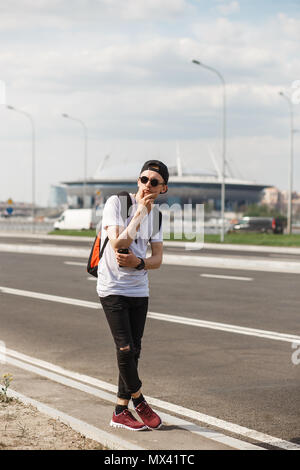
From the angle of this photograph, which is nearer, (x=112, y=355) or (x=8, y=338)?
(x=112, y=355)

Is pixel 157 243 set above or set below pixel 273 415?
above

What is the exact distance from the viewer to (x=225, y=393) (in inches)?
235

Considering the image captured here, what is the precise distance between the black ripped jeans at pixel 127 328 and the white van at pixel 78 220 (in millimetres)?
50893

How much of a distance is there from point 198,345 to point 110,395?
256cm

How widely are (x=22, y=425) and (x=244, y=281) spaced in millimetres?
12179

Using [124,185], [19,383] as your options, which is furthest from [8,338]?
[124,185]

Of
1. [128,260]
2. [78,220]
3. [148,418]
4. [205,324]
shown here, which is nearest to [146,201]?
[128,260]

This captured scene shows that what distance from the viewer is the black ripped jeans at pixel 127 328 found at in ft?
15.0

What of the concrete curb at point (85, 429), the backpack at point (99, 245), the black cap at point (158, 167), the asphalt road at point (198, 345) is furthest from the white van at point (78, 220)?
the black cap at point (158, 167)

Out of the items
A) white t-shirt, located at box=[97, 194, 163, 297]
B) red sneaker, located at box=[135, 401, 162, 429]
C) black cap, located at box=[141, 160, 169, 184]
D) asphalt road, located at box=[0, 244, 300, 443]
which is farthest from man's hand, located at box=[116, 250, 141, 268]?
asphalt road, located at box=[0, 244, 300, 443]

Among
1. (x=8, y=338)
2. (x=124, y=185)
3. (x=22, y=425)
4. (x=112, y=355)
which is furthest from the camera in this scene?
(x=124, y=185)

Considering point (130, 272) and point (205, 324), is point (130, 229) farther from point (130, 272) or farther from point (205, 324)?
point (205, 324)
